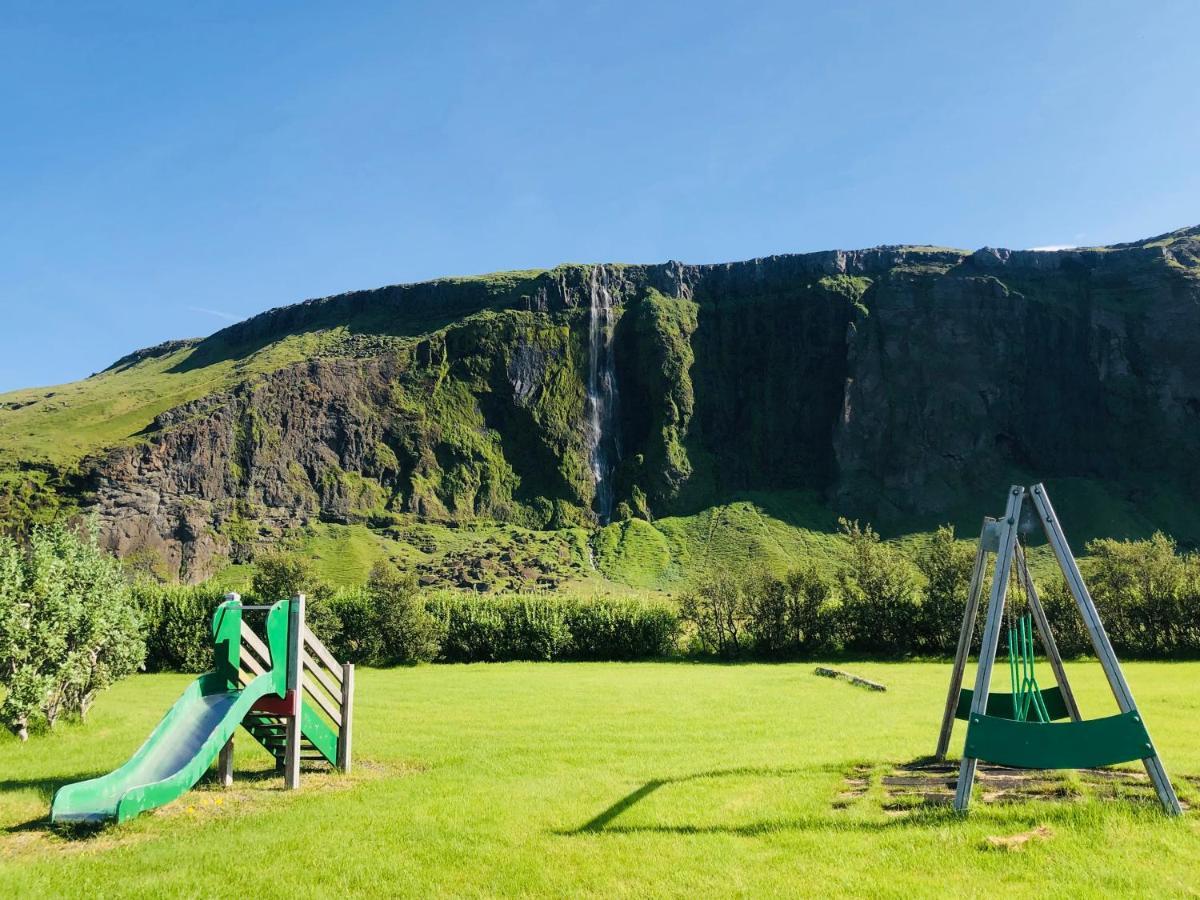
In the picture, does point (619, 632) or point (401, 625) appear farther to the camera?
point (619, 632)

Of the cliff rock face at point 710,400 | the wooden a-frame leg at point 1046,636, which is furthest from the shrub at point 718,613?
the cliff rock face at point 710,400

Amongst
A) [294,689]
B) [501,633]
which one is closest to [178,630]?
[501,633]

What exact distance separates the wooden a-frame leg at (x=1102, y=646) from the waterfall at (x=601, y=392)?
145 m

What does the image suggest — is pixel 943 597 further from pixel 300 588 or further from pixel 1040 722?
pixel 1040 722

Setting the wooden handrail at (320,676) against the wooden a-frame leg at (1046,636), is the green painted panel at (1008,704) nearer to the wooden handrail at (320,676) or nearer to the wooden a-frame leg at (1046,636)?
the wooden a-frame leg at (1046,636)

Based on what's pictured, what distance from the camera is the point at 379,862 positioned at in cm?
860

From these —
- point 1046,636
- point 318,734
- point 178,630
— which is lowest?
point 178,630

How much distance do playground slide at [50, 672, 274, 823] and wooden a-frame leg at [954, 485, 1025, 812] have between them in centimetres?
950

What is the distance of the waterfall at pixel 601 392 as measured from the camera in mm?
158500

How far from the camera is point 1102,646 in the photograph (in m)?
9.91

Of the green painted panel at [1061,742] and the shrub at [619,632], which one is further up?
the green painted panel at [1061,742]

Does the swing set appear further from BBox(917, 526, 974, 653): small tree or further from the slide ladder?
BBox(917, 526, 974, 653): small tree

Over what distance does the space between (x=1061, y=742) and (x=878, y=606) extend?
142 ft

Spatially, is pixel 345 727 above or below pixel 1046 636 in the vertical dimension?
below
